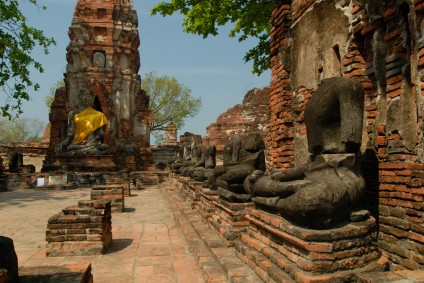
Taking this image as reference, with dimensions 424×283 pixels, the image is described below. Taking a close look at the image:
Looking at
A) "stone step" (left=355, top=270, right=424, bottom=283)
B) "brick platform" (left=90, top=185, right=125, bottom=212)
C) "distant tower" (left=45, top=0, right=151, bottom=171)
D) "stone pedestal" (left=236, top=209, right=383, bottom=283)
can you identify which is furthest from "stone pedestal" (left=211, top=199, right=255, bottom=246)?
"distant tower" (left=45, top=0, right=151, bottom=171)

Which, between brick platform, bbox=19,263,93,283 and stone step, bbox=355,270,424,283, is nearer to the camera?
stone step, bbox=355,270,424,283

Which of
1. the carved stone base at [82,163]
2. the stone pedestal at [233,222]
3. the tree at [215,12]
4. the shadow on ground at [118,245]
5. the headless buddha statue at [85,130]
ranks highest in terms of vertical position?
the tree at [215,12]

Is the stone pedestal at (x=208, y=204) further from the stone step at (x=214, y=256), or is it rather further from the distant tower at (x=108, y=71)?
the distant tower at (x=108, y=71)

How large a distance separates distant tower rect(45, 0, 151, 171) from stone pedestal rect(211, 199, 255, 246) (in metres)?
14.4

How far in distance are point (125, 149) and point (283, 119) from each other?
13934 mm

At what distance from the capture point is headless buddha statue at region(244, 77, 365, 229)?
285cm

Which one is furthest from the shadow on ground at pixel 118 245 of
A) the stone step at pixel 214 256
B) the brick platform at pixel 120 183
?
the brick platform at pixel 120 183

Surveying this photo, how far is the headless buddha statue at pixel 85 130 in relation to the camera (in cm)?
1711

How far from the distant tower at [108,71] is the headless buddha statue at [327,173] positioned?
1560cm

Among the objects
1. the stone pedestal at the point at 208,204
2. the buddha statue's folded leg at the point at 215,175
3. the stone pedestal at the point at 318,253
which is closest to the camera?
the stone pedestal at the point at 318,253

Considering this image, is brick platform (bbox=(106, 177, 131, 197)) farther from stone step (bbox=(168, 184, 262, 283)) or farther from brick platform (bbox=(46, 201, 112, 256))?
brick platform (bbox=(46, 201, 112, 256))

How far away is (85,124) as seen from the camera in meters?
17.8

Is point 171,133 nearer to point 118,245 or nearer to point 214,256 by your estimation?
point 118,245

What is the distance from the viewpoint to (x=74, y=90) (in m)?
19.2
